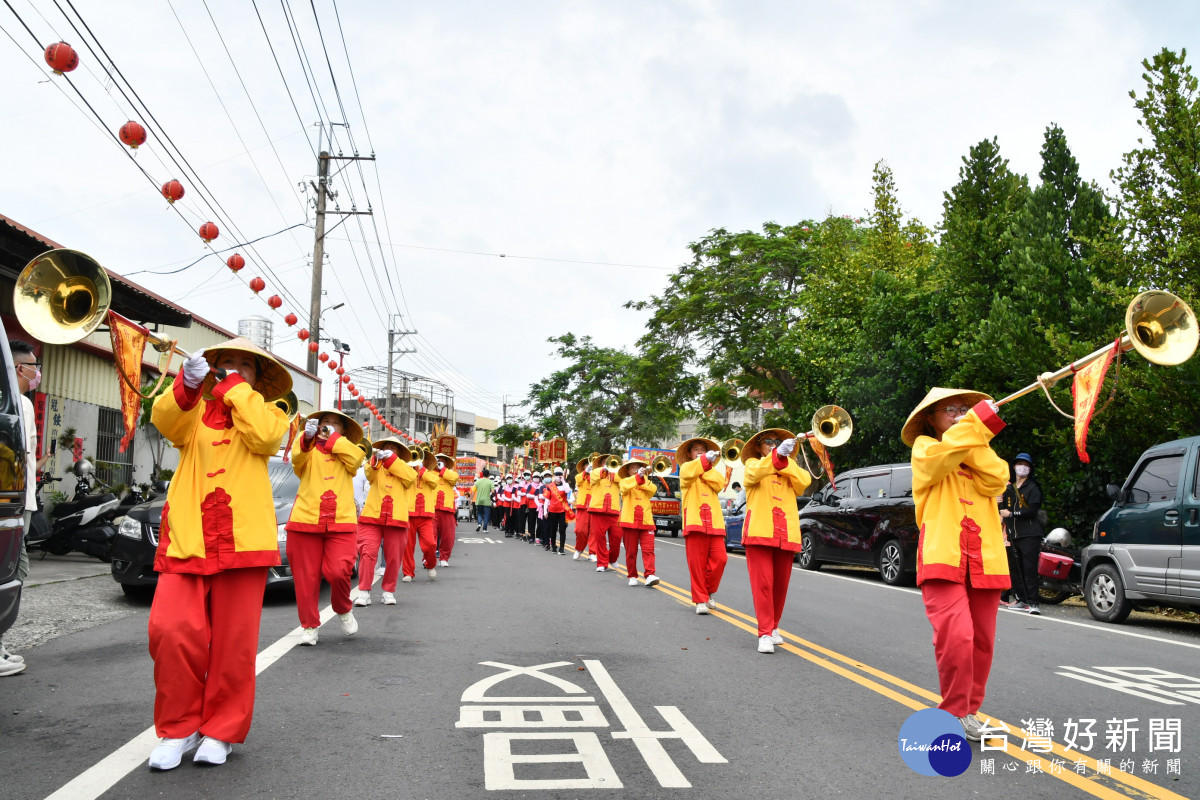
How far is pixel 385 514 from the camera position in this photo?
9.92 meters

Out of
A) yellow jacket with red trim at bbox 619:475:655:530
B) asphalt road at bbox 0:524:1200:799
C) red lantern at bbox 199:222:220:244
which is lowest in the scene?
asphalt road at bbox 0:524:1200:799

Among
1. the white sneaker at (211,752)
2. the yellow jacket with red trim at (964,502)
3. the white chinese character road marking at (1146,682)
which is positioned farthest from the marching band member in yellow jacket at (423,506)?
the yellow jacket with red trim at (964,502)

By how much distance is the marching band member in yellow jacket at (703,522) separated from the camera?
9.68 meters

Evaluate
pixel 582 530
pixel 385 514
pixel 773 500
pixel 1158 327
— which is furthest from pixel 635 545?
pixel 1158 327

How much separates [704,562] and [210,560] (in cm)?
649

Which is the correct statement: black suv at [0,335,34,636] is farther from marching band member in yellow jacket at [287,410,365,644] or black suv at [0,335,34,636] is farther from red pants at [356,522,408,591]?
red pants at [356,522,408,591]

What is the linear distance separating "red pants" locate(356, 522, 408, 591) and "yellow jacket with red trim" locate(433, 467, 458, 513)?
3.49 meters

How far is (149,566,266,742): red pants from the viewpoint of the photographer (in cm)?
408

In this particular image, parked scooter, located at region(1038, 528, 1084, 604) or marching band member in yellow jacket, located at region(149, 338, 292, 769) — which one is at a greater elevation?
marching band member in yellow jacket, located at region(149, 338, 292, 769)

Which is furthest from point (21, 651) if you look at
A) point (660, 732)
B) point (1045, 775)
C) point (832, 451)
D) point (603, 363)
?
point (603, 363)

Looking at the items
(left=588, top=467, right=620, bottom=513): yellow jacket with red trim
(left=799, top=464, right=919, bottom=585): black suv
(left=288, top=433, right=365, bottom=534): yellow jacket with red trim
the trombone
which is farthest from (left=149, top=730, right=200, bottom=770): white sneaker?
(left=588, top=467, right=620, bottom=513): yellow jacket with red trim

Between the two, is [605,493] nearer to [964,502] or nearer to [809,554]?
[809,554]

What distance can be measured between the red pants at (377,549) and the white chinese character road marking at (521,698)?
354cm

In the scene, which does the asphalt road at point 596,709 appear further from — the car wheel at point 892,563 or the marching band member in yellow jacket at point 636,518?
the car wheel at point 892,563
